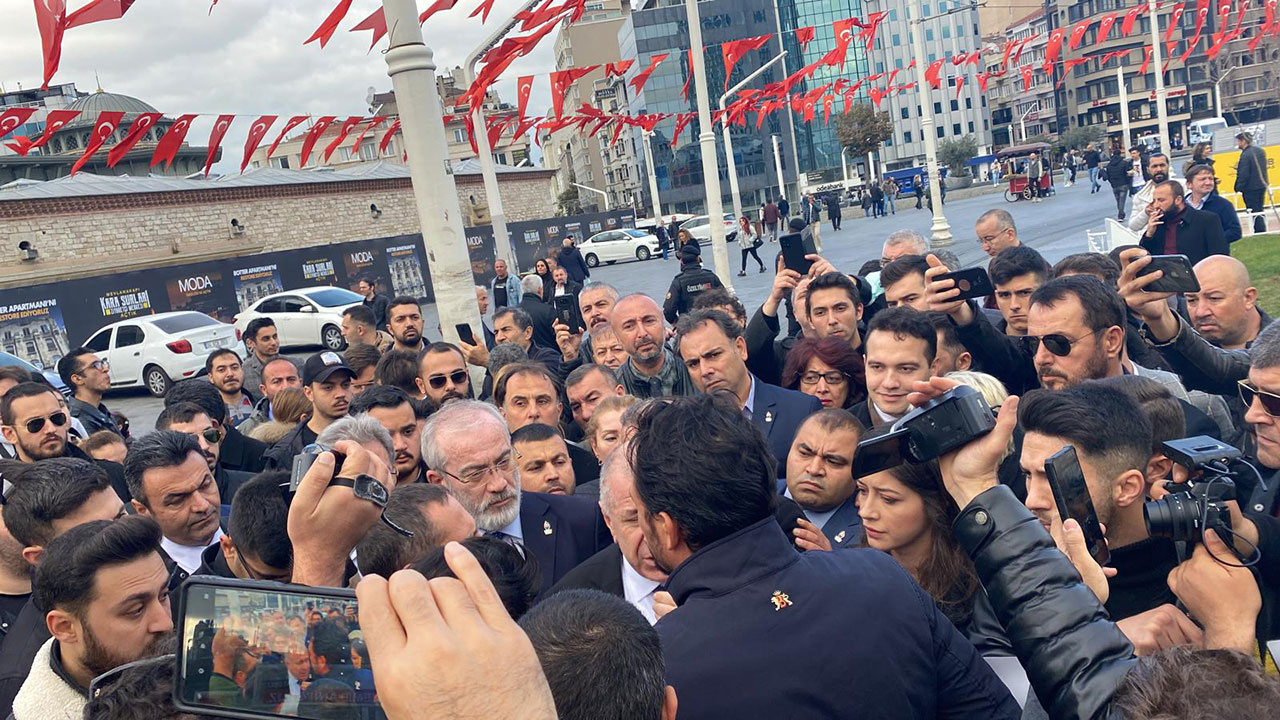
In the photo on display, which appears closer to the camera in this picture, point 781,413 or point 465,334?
point 781,413

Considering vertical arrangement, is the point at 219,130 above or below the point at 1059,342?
above

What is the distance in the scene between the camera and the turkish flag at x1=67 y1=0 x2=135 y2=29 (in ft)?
23.4

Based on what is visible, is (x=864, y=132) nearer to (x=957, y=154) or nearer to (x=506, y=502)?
(x=957, y=154)

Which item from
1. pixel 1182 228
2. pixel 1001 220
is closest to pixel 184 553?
pixel 1001 220

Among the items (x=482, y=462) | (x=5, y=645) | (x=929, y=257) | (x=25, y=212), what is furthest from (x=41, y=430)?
(x=25, y=212)

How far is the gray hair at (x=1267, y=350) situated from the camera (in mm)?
3133

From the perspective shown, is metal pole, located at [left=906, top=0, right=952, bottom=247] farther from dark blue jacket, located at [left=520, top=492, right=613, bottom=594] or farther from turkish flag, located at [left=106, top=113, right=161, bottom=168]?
dark blue jacket, located at [left=520, top=492, right=613, bottom=594]

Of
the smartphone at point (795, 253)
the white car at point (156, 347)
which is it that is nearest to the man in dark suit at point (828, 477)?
the smartphone at point (795, 253)

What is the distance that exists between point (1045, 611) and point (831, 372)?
10.7ft

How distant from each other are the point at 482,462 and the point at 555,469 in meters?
0.60

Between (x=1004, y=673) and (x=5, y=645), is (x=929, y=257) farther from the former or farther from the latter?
(x=5, y=645)

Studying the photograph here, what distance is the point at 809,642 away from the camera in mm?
2053

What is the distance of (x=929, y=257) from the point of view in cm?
526

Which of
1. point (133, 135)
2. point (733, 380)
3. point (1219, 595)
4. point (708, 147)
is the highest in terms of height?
point (133, 135)
